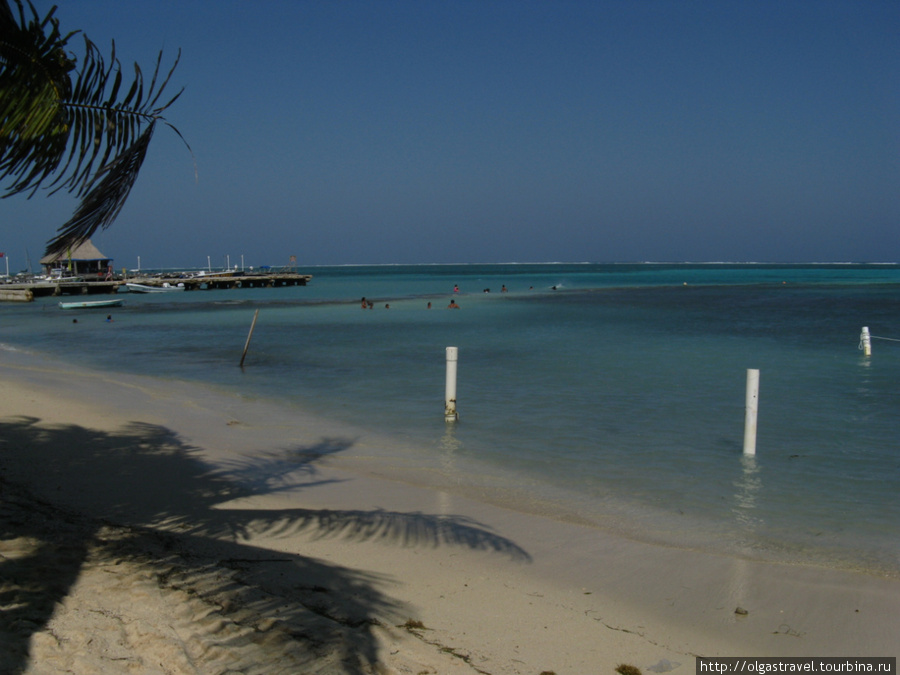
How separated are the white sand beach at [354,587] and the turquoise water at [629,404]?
988 millimetres

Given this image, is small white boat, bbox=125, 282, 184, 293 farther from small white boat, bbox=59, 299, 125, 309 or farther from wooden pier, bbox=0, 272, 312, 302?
small white boat, bbox=59, 299, 125, 309

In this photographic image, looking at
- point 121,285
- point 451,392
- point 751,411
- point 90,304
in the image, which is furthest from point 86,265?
point 751,411

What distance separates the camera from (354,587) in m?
4.69

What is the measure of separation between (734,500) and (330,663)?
508 centimetres

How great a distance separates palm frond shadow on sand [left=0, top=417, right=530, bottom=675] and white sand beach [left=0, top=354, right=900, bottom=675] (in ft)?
0.06

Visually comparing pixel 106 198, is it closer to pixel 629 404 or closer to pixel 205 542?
pixel 205 542

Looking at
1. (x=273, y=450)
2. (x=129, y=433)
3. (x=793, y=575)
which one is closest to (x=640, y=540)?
(x=793, y=575)

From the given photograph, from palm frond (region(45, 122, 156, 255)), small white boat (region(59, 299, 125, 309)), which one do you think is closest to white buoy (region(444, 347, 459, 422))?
palm frond (region(45, 122, 156, 255))

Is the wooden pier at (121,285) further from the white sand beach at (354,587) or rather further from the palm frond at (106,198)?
the palm frond at (106,198)

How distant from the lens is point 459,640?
160 inches

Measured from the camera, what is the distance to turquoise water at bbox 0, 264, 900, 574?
691 centimetres

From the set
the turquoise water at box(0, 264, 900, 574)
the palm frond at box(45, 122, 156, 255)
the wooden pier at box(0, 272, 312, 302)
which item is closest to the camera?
the palm frond at box(45, 122, 156, 255)

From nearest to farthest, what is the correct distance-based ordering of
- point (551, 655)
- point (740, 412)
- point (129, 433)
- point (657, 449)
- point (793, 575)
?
point (551, 655), point (793, 575), point (657, 449), point (129, 433), point (740, 412)

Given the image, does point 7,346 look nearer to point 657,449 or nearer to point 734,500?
point 657,449
